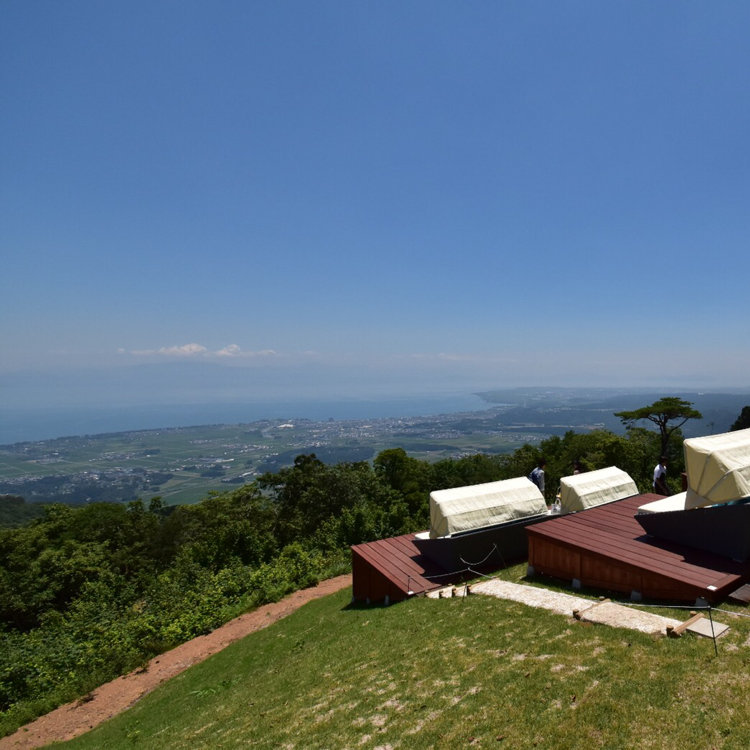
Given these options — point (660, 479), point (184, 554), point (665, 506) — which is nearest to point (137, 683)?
point (184, 554)

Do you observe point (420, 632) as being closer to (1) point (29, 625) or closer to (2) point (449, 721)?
(2) point (449, 721)

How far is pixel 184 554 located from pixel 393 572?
23136mm

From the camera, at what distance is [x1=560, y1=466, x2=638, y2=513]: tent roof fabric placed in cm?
1549

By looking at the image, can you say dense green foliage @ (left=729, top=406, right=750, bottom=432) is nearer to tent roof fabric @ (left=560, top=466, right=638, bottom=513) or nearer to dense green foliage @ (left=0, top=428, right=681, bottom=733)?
dense green foliage @ (left=0, top=428, right=681, bottom=733)

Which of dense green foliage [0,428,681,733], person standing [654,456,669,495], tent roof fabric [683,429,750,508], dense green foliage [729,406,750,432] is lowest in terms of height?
dense green foliage [0,428,681,733]

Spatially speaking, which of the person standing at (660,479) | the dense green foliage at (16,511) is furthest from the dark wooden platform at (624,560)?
the dense green foliage at (16,511)

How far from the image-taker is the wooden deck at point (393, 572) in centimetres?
1382

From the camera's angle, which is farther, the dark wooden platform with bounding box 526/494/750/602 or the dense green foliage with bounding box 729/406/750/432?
the dense green foliage with bounding box 729/406/750/432

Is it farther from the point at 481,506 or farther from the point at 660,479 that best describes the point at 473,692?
the point at 660,479

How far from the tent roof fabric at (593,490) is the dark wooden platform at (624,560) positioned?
112 cm

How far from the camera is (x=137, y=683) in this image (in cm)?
1589

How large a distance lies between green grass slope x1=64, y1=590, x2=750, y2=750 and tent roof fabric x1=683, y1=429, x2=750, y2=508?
2718 mm

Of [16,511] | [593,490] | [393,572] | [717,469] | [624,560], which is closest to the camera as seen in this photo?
[717,469]

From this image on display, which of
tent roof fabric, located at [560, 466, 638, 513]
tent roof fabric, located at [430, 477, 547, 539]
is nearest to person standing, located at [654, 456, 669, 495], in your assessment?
tent roof fabric, located at [560, 466, 638, 513]
